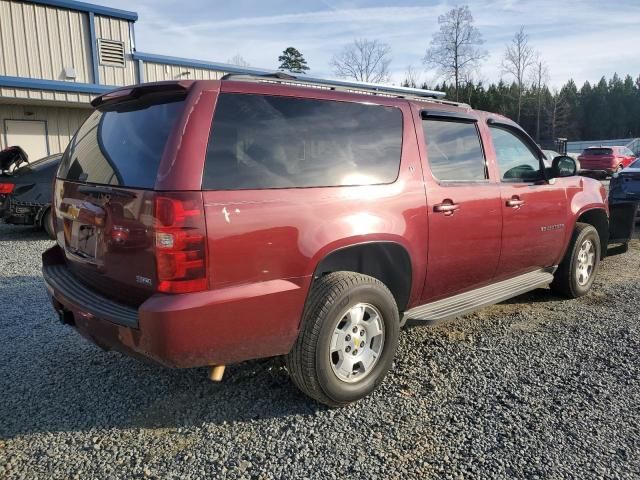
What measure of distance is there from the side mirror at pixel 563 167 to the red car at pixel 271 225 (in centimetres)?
107

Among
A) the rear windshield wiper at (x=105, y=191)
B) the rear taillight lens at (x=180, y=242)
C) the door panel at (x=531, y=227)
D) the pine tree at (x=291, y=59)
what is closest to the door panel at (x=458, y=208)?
the door panel at (x=531, y=227)

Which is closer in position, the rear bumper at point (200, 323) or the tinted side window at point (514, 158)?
the rear bumper at point (200, 323)

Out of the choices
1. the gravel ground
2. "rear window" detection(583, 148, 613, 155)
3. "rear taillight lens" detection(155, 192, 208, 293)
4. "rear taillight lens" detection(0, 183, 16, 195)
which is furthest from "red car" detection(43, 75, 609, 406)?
"rear window" detection(583, 148, 613, 155)

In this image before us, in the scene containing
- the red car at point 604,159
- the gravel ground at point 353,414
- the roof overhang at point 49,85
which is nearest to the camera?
the gravel ground at point 353,414

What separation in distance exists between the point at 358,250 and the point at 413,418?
1048 mm

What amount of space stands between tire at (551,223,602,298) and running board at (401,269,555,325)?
335 mm

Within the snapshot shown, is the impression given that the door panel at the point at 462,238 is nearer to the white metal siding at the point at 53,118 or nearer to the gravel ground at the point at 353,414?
the gravel ground at the point at 353,414

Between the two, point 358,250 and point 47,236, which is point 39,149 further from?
point 358,250

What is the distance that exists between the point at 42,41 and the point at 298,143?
15.0 m

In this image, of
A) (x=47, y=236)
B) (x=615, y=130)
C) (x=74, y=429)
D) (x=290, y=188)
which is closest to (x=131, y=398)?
(x=74, y=429)

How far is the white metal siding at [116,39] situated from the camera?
15.5 metres

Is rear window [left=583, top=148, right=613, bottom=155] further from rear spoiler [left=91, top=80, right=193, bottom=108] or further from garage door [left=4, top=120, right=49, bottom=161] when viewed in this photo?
rear spoiler [left=91, top=80, right=193, bottom=108]

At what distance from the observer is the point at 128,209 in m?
2.51

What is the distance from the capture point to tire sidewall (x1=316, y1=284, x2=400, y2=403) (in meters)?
2.87
